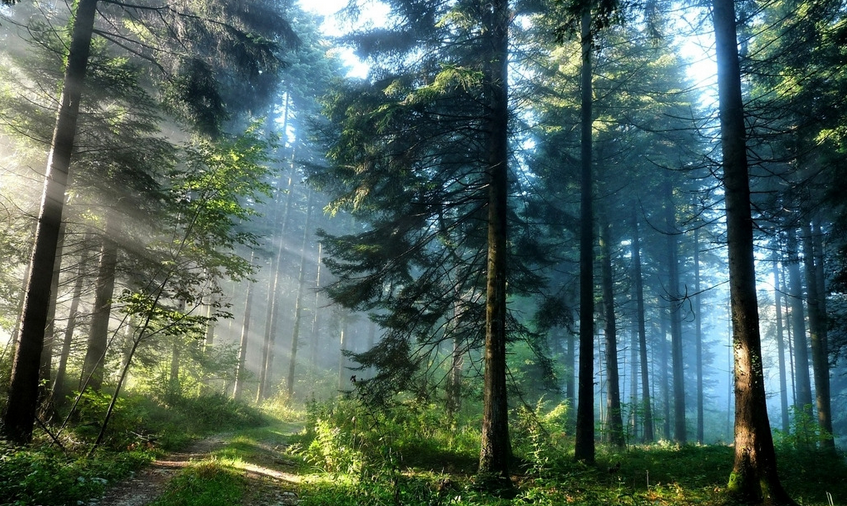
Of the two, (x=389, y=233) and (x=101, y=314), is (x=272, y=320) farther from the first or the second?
(x=389, y=233)

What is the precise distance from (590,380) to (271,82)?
15.1m

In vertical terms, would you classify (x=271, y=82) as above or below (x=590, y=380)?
above

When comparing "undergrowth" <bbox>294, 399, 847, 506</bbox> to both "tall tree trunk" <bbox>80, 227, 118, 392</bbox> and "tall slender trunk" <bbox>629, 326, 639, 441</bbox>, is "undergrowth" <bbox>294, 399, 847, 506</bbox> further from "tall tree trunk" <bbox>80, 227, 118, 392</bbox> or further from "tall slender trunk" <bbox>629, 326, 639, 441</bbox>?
"tall slender trunk" <bbox>629, 326, 639, 441</bbox>

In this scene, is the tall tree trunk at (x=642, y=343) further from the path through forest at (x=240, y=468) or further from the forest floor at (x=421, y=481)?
the path through forest at (x=240, y=468)

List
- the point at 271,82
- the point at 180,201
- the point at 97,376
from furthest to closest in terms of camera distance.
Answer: the point at 271,82
the point at 97,376
the point at 180,201

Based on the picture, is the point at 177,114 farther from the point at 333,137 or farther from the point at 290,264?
the point at 290,264

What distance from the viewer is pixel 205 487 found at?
7.02 m

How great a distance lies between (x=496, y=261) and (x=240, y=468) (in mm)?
6924

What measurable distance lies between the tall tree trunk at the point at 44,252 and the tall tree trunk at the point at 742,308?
12.6 meters

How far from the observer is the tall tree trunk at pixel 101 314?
470 inches

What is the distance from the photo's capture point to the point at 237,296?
140 ft

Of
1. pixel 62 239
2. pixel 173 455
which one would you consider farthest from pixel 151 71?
pixel 173 455

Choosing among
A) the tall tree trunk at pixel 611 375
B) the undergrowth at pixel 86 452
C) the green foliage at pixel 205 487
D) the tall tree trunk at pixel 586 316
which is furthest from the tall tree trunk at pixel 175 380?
the tall tree trunk at pixel 611 375

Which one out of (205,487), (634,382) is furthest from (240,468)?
(634,382)
